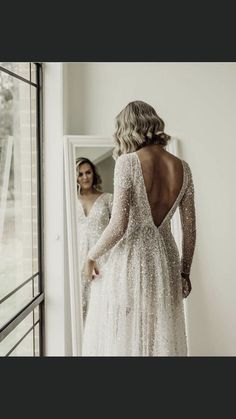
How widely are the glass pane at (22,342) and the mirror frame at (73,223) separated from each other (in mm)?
222

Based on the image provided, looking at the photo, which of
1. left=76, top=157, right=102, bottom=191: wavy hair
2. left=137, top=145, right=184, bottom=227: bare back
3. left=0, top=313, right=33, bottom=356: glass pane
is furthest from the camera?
left=76, top=157, right=102, bottom=191: wavy hair

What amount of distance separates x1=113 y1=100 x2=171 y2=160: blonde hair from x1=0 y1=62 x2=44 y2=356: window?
427 millimetres

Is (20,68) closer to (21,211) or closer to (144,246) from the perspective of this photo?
(21,211)

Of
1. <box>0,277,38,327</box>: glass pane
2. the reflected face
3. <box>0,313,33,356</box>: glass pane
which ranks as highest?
the reflected face

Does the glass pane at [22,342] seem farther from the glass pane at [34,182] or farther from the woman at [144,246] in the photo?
the woman at [144,246]

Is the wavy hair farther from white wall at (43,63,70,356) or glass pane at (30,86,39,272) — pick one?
glass pane at (30,86,39,272)

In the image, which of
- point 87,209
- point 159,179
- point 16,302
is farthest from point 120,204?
point 16,302

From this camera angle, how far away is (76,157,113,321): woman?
2.53 meters

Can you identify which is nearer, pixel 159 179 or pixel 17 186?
pixel 159 179

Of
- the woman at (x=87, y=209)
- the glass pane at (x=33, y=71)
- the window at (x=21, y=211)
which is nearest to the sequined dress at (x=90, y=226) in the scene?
the woman at (x=87, y=209)

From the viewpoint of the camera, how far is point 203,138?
257cm

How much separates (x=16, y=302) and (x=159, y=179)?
2.98 feet

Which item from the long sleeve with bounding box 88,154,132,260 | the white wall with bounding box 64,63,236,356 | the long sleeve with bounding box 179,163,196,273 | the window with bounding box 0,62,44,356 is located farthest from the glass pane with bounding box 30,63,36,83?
the long sleeve with bounding box 179,163,196,273

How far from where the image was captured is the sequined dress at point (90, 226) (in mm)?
2486
